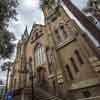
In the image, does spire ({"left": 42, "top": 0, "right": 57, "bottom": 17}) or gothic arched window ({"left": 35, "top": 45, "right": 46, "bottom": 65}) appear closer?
spire ({"left": 42, "top": 0, "right": 57, "bottom": 17})

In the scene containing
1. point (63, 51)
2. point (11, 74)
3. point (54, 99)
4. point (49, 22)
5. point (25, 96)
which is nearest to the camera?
point (54, 99)

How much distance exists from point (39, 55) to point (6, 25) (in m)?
14.3

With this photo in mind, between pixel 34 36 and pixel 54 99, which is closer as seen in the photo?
pixel 54 99

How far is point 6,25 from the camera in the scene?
12.3 metres

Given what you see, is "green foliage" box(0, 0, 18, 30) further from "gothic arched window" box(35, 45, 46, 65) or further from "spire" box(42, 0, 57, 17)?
"gothic arched window" box(35, 45, 46, 65)

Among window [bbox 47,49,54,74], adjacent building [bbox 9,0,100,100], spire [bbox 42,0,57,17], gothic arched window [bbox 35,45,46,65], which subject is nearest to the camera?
adjacent building [bbox 9,0,100,100]

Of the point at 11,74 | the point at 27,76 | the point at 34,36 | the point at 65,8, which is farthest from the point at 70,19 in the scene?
the point at 11,74

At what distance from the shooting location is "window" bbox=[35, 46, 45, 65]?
2547cm

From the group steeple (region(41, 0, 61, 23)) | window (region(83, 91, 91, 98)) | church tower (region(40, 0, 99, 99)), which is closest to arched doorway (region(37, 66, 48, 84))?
church tower (region(40, 0, 99, 99))

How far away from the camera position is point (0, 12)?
1152 cm

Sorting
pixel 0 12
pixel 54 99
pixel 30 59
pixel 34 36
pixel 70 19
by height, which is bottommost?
pixel 54 99

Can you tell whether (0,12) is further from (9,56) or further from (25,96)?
(25,96)

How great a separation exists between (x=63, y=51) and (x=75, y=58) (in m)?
2.30

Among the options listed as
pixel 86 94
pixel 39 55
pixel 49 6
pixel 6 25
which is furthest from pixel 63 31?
pixel 6 25
